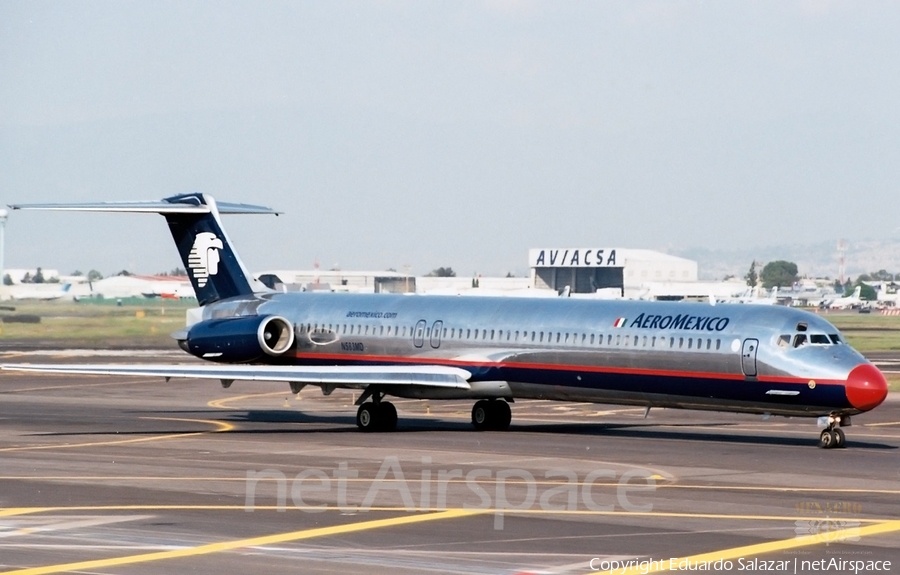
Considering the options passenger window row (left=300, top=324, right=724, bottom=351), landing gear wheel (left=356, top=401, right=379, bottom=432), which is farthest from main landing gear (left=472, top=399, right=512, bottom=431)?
landing gear wheel (left=356, top=401, right=379, bottom=432)

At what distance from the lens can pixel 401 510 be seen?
18.9 metres

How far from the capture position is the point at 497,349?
106ft

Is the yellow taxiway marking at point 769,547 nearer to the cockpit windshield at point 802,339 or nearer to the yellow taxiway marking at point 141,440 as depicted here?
the cockpit windshield at point 802,339

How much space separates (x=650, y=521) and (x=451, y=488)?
4.30 meters

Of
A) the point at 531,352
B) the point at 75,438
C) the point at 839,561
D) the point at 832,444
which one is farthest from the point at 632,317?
the point at 839,561

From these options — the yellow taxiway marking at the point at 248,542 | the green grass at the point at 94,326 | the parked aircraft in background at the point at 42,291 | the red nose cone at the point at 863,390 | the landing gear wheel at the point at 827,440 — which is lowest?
the yellow taxiway marking at the point at 248,542

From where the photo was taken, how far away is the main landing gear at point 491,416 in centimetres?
3344

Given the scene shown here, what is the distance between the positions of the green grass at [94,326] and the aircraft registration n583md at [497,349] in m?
35.2

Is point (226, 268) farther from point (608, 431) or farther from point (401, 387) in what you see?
point (608, 431)

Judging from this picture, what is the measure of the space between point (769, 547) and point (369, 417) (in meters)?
18.2

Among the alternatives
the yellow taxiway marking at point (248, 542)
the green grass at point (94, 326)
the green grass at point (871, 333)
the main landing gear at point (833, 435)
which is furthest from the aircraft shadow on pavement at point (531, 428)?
the green grass at point (871, 333)

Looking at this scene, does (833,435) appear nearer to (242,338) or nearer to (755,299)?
(242,338)

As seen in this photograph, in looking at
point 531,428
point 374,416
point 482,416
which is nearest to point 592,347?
point 482,416

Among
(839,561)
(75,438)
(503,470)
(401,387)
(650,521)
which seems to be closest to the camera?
(839,561)
